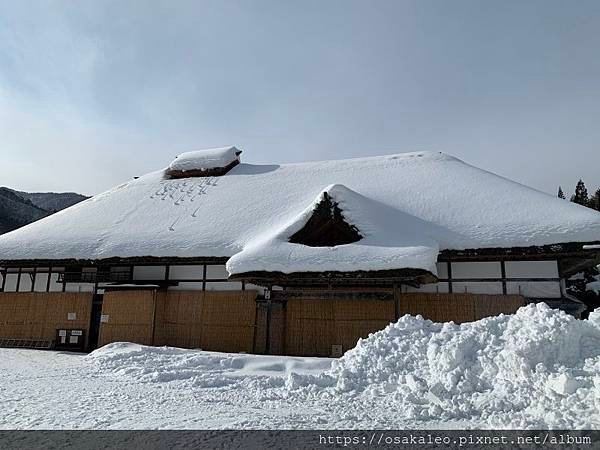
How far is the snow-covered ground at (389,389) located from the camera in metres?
4.51

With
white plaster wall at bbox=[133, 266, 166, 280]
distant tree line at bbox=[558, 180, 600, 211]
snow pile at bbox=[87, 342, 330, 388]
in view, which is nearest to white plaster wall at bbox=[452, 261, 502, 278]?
snow pile at bbox=[87, 342, 330, 388]

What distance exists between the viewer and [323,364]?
785 centimetres

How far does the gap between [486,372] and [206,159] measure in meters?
15.7

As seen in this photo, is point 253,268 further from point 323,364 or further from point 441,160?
point 441,160

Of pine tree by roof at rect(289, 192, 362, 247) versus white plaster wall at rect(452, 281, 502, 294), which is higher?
pine tree by roof at rect(289, 192, 362, 247)

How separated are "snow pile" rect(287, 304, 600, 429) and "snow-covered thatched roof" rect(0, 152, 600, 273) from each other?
11.5ft

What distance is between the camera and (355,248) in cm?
1058

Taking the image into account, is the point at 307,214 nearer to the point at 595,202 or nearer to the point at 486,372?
the point at 486,372

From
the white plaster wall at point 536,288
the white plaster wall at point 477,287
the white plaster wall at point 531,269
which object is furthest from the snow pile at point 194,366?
the white plaster wall at point 531,269

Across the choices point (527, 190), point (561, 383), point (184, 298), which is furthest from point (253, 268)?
point (527, 190)

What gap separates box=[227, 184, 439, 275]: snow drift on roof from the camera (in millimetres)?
9938

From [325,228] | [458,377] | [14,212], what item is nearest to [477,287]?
[325,228]

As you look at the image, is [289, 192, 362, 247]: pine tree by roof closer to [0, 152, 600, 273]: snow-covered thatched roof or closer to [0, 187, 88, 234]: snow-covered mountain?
[0, 152, 600, 273]: snow-covered thatched roof

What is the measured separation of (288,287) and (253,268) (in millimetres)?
1564
